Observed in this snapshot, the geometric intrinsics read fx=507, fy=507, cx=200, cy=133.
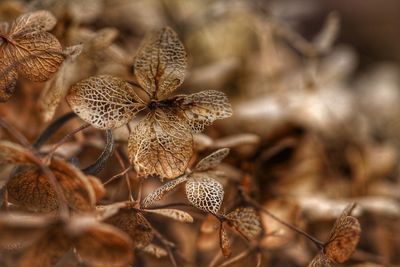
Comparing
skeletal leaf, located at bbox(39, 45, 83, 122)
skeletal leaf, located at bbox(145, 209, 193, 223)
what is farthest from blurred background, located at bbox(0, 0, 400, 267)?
skeletal leaf, located at bbox(145, 209, 193, 223)

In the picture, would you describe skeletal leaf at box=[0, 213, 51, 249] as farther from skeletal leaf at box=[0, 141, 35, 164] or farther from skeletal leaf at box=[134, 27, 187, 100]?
skeletal leaf at box=[134, 27, 187, 100]

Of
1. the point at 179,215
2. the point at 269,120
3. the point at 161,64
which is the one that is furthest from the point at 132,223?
the point at 269,120

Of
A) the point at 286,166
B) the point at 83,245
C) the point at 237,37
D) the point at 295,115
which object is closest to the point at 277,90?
the point at 295,115

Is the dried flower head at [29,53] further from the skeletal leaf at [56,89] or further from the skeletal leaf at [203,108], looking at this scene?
the skeletal leaf at [203,108]

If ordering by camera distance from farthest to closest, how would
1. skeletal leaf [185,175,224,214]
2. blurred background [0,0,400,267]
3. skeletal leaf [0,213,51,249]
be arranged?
blurred background [0,0,400,267]
skeletal leaf [185,175,224,214]
skeletal leaf [0,213,51,249]

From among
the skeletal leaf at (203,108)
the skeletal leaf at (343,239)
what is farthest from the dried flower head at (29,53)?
the skeletal leaf at (343,239)

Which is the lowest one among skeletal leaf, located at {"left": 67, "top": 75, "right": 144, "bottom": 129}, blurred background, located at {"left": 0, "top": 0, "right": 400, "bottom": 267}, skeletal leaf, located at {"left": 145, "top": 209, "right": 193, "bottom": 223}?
blurred background, located at {"left": 0, "top": 0, "right": 400, "bottom": 267}
